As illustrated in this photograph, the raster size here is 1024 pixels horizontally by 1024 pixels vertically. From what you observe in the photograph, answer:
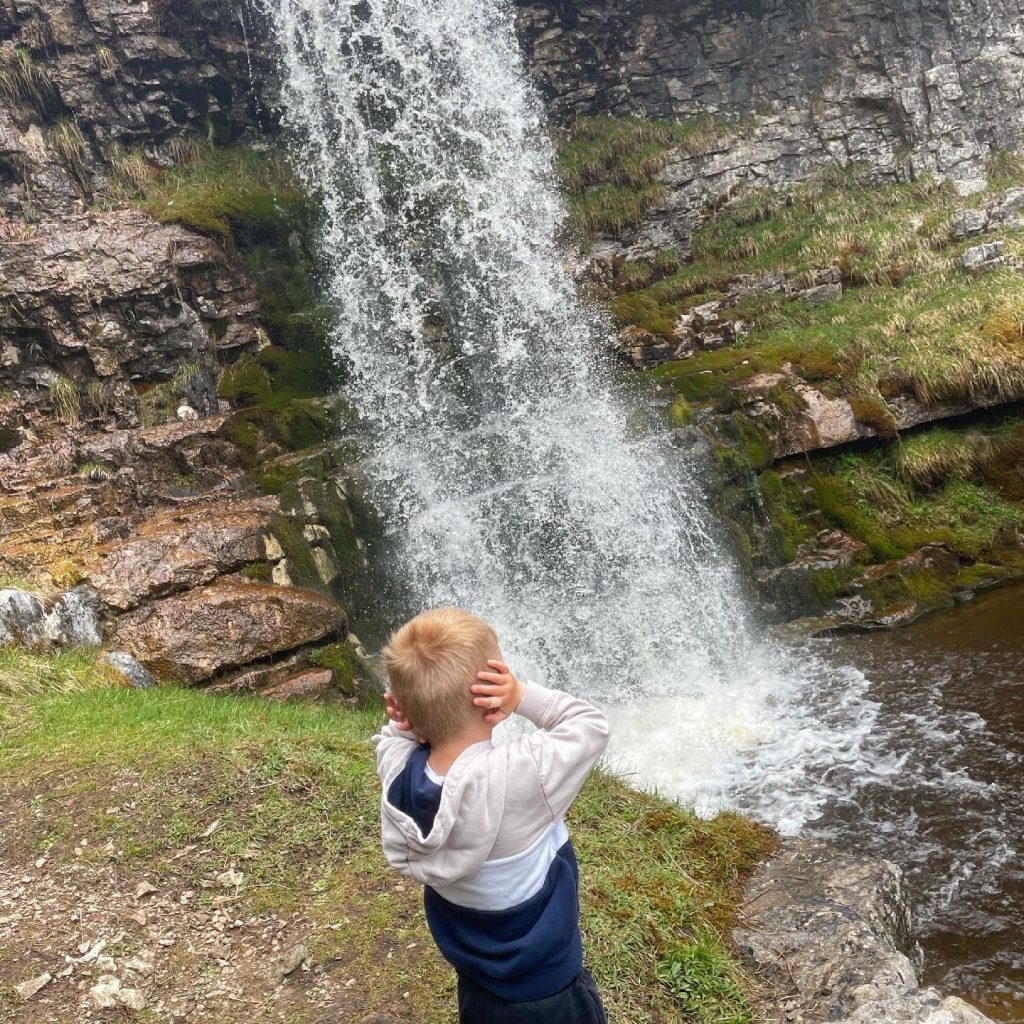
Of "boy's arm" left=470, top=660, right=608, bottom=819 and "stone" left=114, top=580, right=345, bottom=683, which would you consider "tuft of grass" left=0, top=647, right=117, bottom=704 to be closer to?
"stone" left=114, top=580, right=345, bottom=683

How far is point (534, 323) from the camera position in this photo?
15297 mm

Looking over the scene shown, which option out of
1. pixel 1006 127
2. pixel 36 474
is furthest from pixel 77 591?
pixel 1006 127

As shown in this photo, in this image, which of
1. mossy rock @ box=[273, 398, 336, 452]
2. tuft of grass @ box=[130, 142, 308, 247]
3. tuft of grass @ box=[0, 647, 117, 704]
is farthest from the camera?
tuft of grass @ box=[130, 142, 308, 247]

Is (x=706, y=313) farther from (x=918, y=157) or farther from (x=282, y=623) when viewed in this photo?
(x=282, y=623)

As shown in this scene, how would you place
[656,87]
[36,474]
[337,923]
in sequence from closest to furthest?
[337,923], [36,474], [656,87]

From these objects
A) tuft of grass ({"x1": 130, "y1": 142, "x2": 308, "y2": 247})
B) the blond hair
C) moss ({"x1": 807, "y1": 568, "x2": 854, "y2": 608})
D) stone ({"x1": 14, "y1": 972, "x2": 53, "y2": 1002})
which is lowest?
moss ({"x1": 807, "y1": 568, "x2": 854, "y2": 608})

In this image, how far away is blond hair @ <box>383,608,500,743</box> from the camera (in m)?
2.10

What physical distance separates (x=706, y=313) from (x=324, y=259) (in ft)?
23.4

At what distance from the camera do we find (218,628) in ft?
26.6

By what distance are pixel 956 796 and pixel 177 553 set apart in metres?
7.49

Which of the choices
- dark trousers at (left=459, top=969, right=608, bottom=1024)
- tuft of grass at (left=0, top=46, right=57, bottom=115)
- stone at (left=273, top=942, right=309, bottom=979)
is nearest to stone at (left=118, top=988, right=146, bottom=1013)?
stone at (left=273, top=942, right=309, bottom=979)

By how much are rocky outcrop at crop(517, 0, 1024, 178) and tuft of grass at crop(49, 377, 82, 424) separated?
1288cm

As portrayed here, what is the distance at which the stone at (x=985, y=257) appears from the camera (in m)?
13.6

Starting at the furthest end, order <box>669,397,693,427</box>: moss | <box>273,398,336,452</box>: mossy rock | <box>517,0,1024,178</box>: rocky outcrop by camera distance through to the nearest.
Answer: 1. <box>517,0,1024,178</box>: rocky outcrop
2. <box>273,398,336,452</box>: mossy rock
3. <box>669,397,693,427</box>: moss
